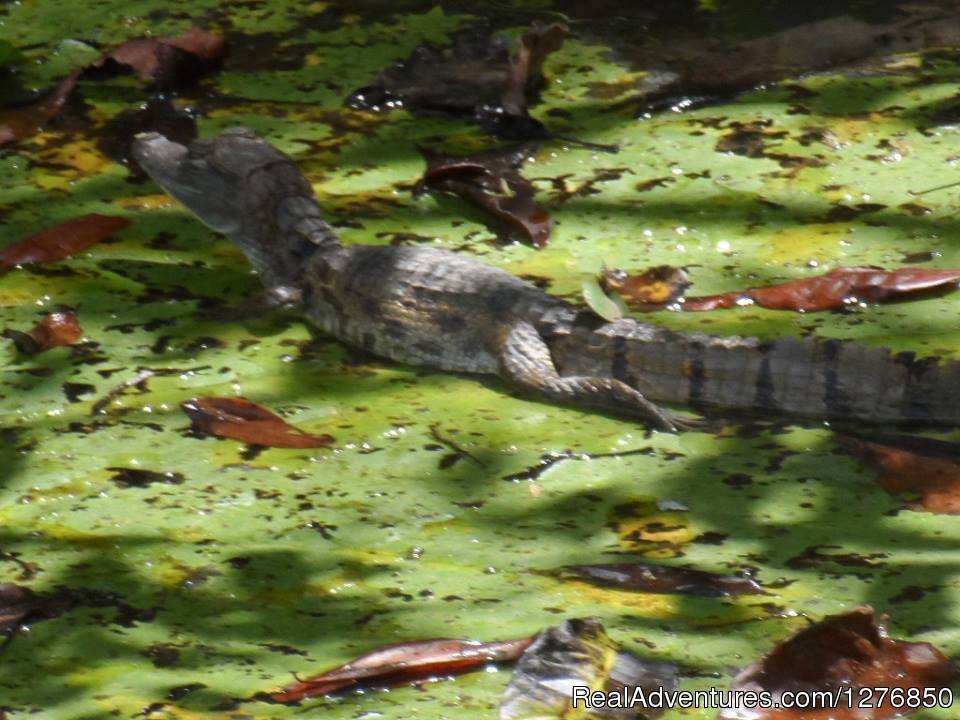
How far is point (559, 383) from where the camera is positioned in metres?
4.21

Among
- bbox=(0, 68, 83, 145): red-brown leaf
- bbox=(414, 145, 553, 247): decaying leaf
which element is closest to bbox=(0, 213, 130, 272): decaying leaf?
bbox=(0, 68, 83, 145): red-brown leaf

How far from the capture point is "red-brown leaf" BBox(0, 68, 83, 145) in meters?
5.86

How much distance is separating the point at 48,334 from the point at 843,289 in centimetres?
228

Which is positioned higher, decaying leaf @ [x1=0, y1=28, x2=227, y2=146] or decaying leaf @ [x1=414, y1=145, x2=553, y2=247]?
decaying leaf @ [x1=0, y1=28, x2=227, y2=146]

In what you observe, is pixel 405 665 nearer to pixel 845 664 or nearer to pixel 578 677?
pixel 578 677

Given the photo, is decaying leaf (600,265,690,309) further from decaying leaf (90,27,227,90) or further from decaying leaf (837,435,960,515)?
decaying leaf (90,27,227,90)

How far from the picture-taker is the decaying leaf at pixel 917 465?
3334 mm

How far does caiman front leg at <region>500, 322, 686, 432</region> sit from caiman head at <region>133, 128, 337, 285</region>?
0.93 m

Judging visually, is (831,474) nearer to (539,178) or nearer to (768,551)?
(768,551)

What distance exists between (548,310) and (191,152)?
1.67 meters

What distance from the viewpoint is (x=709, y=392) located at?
4.06 m

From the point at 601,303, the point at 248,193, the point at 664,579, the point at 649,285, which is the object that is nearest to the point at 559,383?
the point at 601,303

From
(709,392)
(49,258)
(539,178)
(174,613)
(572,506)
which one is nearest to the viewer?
(174,613)

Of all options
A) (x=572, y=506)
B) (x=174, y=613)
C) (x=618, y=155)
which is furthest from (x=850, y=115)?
(x=174, y=613)
